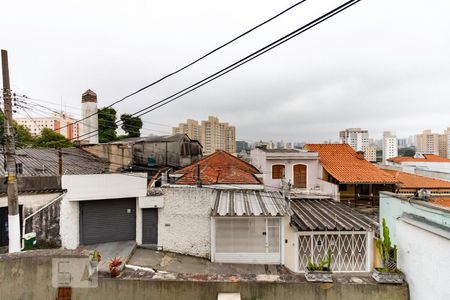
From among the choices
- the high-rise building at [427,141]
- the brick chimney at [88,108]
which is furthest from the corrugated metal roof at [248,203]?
the high-rise building at [427,141]

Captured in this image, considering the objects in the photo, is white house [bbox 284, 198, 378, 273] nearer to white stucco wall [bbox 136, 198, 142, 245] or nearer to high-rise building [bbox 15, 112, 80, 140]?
white stucco wall [bbox 136, 198, 142, 245]

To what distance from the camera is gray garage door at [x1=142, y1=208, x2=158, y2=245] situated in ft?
37.9

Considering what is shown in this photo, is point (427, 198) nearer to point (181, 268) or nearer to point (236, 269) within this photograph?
point (236, 269)

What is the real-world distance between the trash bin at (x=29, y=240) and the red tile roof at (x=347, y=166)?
16.2 m

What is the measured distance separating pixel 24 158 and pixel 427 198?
1706cm

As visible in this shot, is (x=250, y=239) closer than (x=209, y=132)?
Yes

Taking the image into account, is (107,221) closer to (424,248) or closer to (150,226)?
(150,226)

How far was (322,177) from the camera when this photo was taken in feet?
58.1

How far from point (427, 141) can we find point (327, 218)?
101 meters

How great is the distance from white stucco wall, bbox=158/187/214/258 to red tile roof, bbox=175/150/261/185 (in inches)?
76.4

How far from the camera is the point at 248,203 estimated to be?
37.8 ft

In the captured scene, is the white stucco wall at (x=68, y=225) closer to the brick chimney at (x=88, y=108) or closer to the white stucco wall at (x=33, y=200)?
the white stucco wall at (x=33, y=200)

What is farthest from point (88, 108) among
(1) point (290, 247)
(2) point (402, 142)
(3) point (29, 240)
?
(2) point (402, 142)

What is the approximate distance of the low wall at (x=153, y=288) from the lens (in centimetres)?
366
